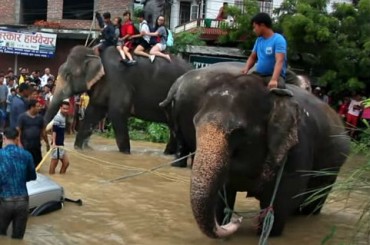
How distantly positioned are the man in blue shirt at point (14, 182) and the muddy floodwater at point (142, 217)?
0.23m

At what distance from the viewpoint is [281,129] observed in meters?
6.36

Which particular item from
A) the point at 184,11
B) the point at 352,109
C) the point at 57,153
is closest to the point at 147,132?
the point at 352,109

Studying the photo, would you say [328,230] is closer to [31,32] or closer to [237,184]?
[237,184]

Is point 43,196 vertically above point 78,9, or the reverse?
point 78,9

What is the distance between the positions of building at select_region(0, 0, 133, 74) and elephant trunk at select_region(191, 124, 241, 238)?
74.5 feet

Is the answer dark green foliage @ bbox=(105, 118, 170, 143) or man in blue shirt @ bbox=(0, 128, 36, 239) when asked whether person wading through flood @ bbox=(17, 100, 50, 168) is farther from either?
dark green foliage @ bbox=(105, 118, 170, 143)

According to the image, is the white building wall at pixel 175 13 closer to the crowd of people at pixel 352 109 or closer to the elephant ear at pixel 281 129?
the crowd of people at pixel 352 109

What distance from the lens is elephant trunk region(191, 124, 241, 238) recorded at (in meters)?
5.61

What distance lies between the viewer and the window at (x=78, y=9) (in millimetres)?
31188

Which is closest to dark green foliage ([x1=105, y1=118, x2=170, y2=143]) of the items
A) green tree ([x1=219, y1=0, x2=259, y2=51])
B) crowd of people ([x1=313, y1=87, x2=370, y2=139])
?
crowd of people ([x1=313, y1=87, x2=370, y2=139])

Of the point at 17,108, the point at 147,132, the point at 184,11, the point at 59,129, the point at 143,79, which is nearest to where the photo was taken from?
the point at 59,129

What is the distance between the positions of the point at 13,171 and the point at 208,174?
1840 millimetres

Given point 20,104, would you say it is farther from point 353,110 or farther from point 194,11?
point 194,11

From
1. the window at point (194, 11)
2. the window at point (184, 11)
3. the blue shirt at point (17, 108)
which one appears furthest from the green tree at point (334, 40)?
the window at point (184, 11)
